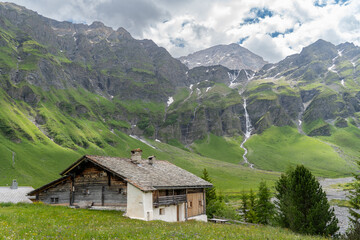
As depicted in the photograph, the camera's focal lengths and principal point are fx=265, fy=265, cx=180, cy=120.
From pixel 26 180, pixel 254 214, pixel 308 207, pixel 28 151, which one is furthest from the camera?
pixel 28 151

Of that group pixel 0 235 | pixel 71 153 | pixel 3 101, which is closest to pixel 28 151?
pixel 71 153

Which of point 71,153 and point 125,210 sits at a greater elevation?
point 71,153

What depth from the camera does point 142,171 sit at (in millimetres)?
32812

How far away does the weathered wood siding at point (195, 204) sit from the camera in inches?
1458

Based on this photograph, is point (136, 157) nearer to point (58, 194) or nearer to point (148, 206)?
point (148, 206)

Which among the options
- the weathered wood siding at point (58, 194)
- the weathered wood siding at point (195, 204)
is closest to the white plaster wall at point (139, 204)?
the weathered wood siding at point (195, 204)

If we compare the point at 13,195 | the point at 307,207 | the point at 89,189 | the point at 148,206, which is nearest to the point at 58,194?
the point at 89,189

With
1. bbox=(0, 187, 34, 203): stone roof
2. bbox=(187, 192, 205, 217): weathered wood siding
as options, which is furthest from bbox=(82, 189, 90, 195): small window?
bbox=(0, 187, 34, 203): stone roof

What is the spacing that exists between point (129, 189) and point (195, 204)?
1428 centimetres

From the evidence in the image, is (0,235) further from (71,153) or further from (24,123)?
(24,123)

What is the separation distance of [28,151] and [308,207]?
14284 centimetres

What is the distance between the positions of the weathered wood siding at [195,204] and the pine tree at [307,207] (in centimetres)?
1260

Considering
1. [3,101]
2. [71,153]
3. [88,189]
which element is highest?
[3,101]

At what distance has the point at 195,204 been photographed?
127 ft
